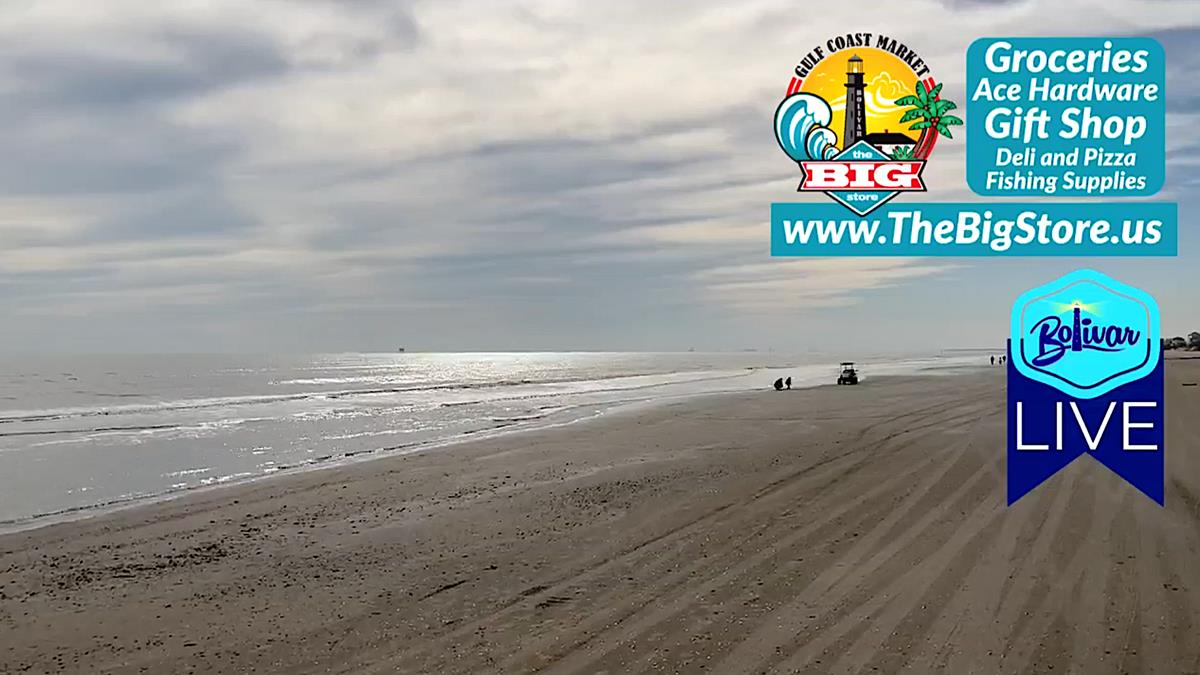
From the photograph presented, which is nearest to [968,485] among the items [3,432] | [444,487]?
[444,487]

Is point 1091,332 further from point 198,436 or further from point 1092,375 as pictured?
point 198,436

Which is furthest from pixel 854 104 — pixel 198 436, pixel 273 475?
pixel 198 436

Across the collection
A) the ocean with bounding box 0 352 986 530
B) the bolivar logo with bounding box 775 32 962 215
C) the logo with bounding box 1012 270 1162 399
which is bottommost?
the ocean with bounding box 0 352 986 530

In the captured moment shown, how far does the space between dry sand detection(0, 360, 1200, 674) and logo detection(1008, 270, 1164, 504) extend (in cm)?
54

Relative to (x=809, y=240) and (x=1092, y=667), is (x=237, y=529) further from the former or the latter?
(x=1092, y=667)

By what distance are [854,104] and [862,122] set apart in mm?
352

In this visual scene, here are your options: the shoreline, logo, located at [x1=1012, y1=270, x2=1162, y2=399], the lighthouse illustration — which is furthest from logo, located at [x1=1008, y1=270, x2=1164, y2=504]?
the shoreline

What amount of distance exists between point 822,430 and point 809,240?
430 inches

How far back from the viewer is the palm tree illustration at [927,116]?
13.5 m

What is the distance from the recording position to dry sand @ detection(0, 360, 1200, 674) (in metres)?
7.12

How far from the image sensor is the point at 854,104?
13609 millimetres

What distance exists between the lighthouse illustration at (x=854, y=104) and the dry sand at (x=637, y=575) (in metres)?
5.97

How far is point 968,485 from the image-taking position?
13.9 metres

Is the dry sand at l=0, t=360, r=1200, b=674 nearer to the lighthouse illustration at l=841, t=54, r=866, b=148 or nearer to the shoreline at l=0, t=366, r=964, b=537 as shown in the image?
the shoreline at l=0, t=366, r=964, b=537
